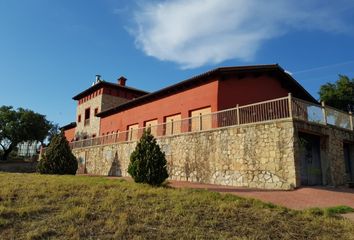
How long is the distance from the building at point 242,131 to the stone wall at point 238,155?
1.5 inches

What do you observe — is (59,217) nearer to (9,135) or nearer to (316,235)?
(316,235)

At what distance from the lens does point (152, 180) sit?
1365 cm

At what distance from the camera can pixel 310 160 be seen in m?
14.9

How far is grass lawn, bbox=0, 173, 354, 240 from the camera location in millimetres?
7227

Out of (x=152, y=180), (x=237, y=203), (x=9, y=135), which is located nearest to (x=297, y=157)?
(x=237, y=203)

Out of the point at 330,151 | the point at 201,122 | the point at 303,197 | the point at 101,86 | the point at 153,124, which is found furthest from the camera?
the point at 101,86

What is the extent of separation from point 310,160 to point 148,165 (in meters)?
7.21

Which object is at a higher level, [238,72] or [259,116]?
[238,72]

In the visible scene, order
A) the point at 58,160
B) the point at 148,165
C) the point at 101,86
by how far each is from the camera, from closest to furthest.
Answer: the point at 148,165 → the point at 58,160 → the point at 101,86

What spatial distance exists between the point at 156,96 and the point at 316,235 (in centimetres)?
1784

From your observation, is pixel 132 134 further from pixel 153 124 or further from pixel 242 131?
pixel 242 131

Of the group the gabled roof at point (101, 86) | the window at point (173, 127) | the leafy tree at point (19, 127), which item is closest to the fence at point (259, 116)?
the window at point (173, 127)

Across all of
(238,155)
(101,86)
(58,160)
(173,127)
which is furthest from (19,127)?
(238,155)

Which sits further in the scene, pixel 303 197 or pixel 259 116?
pixel 259 116
